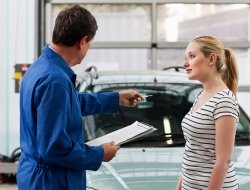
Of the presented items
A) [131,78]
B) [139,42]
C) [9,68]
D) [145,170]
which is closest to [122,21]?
[139,42]

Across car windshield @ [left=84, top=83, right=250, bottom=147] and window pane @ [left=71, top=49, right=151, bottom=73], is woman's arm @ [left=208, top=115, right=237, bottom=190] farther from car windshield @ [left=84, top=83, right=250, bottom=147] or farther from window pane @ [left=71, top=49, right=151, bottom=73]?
window pane @ [left=71, top=49, right=151, bottom=73]

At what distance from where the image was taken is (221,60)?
251cm

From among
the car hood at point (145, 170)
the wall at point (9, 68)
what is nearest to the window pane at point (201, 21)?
the wall at point (9, 68)

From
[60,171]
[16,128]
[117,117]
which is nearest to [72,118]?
[60,171]

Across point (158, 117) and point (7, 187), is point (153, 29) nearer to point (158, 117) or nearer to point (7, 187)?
point (7, 187)

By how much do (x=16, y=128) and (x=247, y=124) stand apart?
14.1ft

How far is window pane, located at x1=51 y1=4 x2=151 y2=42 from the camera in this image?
8320 mm

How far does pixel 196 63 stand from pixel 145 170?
0.95 m

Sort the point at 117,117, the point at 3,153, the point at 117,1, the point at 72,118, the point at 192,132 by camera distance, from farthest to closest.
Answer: the point at 117,1, the point at 3,153, the point at 117,117, the point at 192,132, the point at 72,118

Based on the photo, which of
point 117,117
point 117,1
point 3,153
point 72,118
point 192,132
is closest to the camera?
point 72,118

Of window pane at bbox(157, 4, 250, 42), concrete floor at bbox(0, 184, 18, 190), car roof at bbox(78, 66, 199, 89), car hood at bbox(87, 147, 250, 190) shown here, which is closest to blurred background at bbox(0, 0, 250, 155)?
window pane at bbox(157, 4, 250, 42)

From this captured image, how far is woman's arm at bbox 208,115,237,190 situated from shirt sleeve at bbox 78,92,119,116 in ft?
A: 2.58

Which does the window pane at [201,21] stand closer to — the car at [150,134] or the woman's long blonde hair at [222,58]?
the car at [150,134]

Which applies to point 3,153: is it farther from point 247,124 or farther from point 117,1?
point 247,124
